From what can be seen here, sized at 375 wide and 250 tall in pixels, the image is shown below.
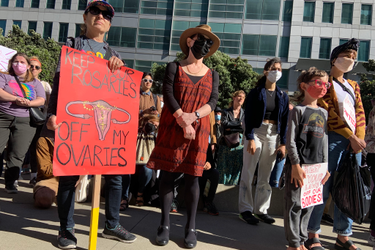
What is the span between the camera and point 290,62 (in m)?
33.2

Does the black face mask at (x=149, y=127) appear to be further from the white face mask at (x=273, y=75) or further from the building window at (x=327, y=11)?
the building window at (x=327, y=11)

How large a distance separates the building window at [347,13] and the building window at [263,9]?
635 centimetres

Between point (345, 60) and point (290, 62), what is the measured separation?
31.4 meters

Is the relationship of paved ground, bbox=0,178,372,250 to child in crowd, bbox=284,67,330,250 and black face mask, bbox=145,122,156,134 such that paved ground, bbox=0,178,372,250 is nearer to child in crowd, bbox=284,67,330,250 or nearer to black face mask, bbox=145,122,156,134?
child in crowd, bbox=284,67,330,250

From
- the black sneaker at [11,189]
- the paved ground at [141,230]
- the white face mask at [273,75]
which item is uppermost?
the white face mask at [273,75]

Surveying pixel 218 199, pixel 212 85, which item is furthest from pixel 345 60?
pixel 218 199

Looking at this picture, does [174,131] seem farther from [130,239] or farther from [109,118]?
[130,239]

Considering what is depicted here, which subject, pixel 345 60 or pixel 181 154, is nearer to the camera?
pixel 181 154

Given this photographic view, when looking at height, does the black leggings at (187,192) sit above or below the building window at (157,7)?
below

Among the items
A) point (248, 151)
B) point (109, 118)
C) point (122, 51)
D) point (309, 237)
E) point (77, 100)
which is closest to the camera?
point (77, 100)

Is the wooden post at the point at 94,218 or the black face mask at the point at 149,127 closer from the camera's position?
the wooden post at the point at 94,218

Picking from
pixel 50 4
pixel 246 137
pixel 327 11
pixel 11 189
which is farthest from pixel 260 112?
pixel 50 4

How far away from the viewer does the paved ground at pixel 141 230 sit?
2939 millimetres

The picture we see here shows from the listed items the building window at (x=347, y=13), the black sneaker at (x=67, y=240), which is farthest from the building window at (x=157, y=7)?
the black sneaker at (x=67, y=240)
